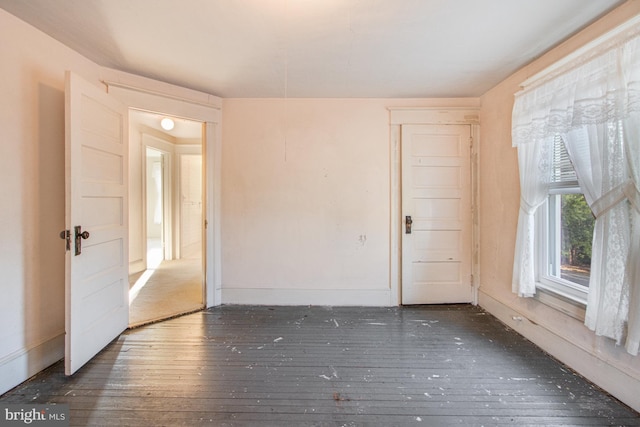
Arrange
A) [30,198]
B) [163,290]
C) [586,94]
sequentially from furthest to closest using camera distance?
[163,290] → [30,198] → [586,94]

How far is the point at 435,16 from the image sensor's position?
1800 millimetres

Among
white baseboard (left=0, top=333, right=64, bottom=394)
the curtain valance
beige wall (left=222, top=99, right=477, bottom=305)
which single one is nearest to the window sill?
the curtain valance

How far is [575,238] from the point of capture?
85.0 inches

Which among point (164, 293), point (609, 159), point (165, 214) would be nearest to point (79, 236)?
point (164, 293)

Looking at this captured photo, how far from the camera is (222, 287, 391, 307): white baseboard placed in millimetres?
3273

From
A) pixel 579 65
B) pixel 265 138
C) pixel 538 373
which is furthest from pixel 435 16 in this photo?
pixel 538 373

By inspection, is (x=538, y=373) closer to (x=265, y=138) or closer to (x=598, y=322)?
(x=598, y=322)

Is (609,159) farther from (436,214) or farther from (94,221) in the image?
(94,221)

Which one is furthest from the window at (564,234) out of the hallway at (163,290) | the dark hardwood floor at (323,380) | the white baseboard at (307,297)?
the hallway at (163,290)

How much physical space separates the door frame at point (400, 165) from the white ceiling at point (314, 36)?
0.40 metres

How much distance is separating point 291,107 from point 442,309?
9.24ft

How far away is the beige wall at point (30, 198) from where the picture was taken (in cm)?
181

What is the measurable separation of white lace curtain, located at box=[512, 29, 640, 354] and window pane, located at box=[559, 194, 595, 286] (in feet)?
1.02

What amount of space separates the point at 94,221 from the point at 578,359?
3629 millimetres
